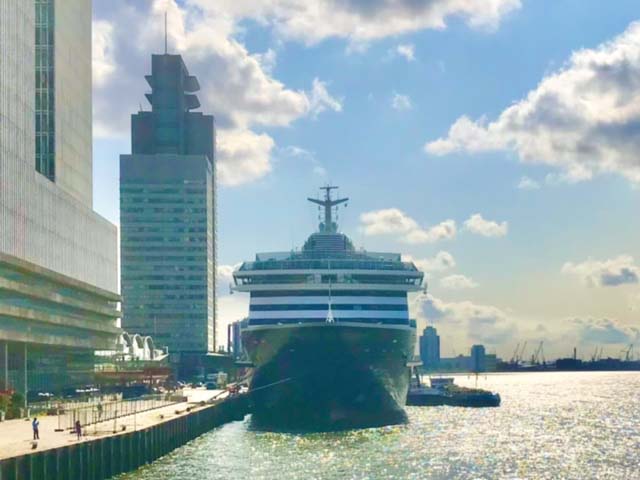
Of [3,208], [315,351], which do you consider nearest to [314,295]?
[315,351]

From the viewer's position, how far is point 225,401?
127m

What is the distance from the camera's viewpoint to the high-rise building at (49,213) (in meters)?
124

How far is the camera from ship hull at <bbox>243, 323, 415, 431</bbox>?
4168 inches

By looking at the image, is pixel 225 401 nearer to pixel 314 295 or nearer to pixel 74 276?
pixel 314 295

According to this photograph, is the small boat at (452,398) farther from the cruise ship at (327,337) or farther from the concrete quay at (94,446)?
the concrete quay at (94,446)

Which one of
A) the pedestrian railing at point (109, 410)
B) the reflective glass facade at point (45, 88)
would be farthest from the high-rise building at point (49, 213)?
the pedestrian railing at point (109, 410)

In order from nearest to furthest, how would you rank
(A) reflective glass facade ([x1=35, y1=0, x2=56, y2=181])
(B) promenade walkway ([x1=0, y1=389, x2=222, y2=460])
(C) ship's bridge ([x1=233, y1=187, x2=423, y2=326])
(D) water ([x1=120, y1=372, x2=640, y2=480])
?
(B) promenade walkway ([x1=0, y1=389, x2=222, y2=460]) < (D) water ([x1=120, y1=372, x2=640, y2=480]) < (C) ship's bridge ([x1=233, y1=187, x2=423, y2=326]) < (A) reflective glass facade ([x1=35, y1=0, x2=56, y2=181])

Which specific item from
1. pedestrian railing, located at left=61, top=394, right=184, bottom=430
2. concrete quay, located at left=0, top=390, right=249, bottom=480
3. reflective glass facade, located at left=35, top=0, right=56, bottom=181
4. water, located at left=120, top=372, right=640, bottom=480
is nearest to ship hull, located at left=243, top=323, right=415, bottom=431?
water, located at left=120, top=372, right=640, bottom=480

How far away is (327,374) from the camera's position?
106 m

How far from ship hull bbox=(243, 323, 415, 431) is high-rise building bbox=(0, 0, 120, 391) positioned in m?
26.6

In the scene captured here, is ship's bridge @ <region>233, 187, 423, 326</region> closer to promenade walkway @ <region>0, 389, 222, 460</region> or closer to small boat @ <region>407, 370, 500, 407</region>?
promenade walkway @ <region>0, 389, 222, 460</region>

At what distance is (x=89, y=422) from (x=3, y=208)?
42484 millimetres

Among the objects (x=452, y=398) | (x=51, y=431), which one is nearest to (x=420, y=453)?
(x=51, y=431)

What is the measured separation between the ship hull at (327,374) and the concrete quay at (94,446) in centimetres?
839
